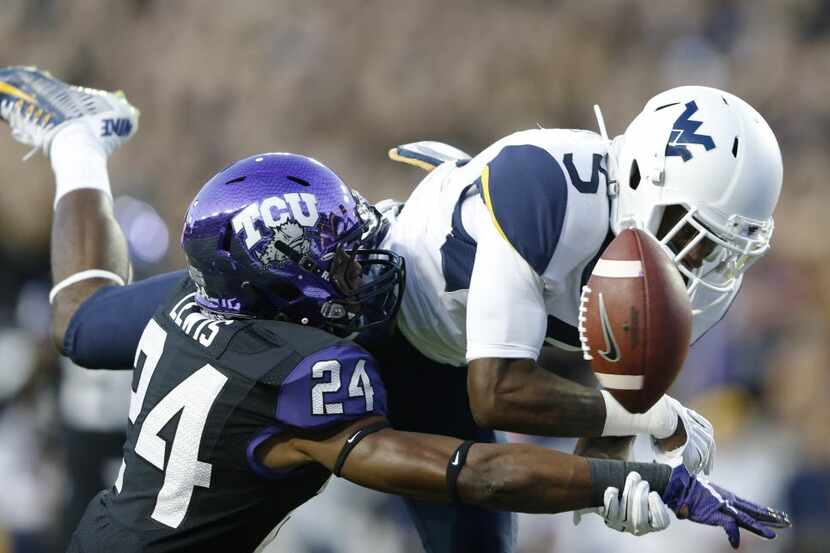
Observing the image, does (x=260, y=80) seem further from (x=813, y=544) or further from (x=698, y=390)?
(x=813, y=544)

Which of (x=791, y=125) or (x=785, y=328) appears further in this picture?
(x=791, y=125)

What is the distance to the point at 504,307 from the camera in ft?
9.20

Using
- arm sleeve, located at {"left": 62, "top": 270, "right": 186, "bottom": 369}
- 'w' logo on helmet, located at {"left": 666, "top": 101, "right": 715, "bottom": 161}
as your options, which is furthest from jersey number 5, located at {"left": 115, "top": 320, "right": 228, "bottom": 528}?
Answer: 'w' logo on helmet, located at {"left": 666, "top": 101, "right": 715, "bottom": 161}

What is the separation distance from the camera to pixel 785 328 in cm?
520

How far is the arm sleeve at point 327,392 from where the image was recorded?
2.59 metres

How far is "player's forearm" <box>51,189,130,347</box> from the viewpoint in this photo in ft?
12.1

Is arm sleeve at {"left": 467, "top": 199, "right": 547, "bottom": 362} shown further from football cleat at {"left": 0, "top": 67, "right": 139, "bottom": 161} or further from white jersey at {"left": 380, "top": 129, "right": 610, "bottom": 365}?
football cleat at {"left": 0, "top": 67, "right": 139, "bottom": 161}

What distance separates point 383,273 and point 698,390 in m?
2.52

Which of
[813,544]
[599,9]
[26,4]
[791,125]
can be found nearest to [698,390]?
[813,544]

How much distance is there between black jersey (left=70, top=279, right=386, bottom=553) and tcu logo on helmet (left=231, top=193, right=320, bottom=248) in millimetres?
195

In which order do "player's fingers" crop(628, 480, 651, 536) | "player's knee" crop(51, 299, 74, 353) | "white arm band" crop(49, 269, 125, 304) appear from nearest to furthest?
"player's fingers" crop(628, 480, 651, 536), "player's knee" crop(51, 299, 74, 353), "white arm band" crop(49, 269, 125, 304)

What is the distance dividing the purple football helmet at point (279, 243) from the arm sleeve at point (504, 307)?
0.92ft

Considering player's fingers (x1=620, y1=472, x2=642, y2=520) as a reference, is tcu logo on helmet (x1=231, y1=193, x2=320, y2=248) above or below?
above

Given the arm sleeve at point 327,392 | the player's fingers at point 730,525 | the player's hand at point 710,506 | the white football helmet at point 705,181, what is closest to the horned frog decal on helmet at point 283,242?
the arm sleeve at point 327,392
